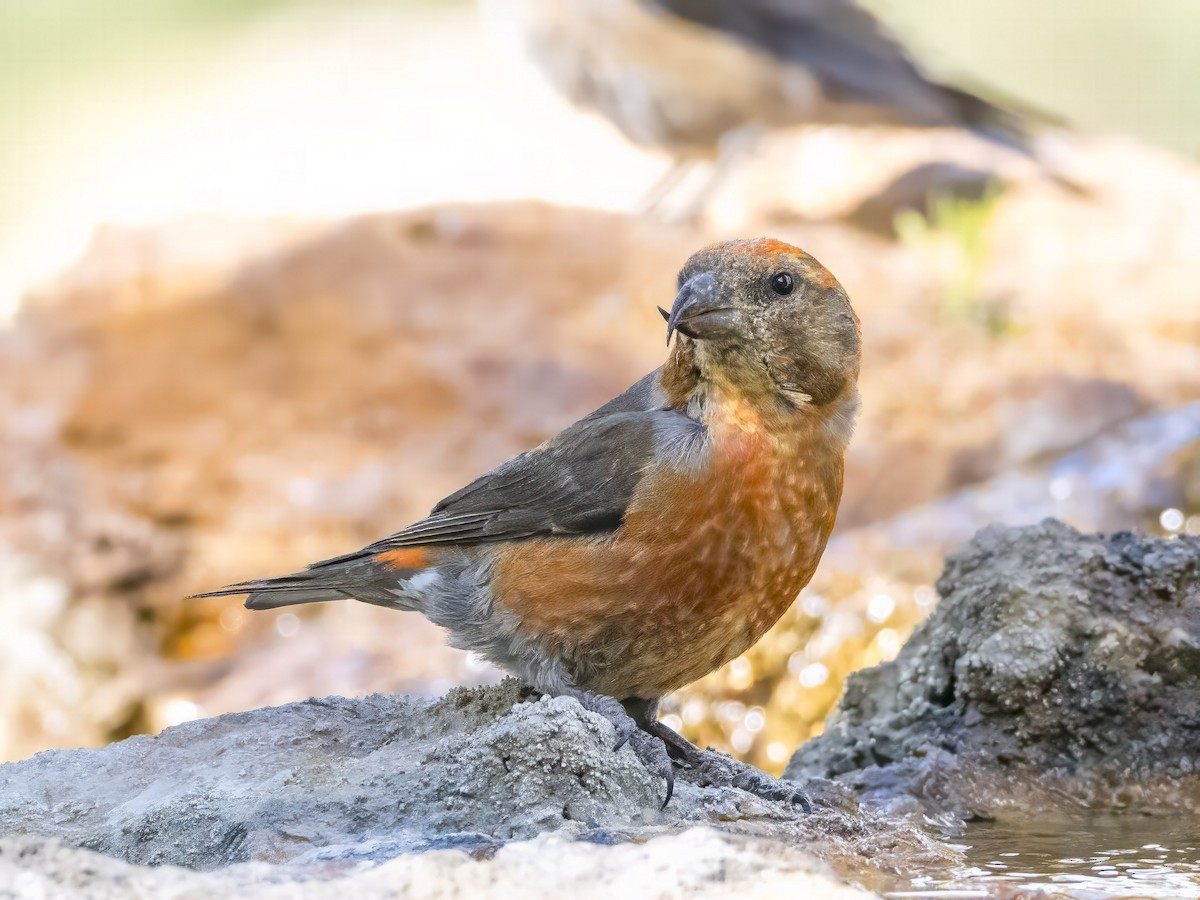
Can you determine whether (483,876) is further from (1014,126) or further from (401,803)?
(1014,126)

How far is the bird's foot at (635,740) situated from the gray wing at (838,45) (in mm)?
8354

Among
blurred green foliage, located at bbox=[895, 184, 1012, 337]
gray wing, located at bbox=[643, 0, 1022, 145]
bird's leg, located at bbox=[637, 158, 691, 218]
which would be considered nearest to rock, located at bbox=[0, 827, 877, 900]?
blurred green foliage, located at bbox=[895, 184, 1012, 337]

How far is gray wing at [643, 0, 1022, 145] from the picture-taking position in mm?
10898

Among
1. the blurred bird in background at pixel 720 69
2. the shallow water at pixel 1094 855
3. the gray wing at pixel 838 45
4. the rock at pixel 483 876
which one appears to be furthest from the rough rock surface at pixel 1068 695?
the gray wing at pixel 838 45

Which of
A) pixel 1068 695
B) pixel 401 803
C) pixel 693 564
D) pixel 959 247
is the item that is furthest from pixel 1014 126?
pixel 401 803

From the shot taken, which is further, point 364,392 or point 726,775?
point 364,392

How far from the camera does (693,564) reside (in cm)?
320

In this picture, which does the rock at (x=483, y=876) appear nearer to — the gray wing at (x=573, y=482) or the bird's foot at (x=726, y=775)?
the bird's foot at (x=726, y=775)

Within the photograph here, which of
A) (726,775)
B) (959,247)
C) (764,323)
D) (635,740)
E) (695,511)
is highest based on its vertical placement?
(959,247)

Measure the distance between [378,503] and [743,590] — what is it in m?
5.83

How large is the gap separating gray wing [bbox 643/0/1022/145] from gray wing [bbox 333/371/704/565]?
7.78m

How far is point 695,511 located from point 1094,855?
3.52 ft

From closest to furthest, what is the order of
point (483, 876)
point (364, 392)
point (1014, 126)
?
point (483, 876)
point (364, 392)
point (1014, 126)

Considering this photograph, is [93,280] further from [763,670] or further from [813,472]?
[813,472]
